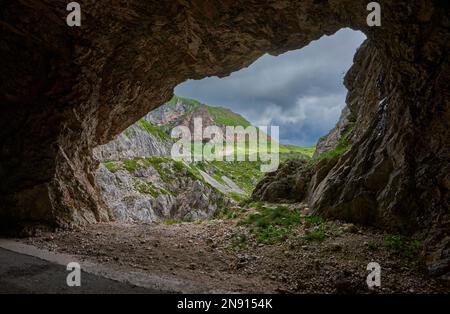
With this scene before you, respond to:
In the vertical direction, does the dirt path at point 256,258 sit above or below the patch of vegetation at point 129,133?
below

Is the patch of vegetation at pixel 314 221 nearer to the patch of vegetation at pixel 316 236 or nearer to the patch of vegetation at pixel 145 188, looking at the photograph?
the patch of vegetation at pixel 316 236

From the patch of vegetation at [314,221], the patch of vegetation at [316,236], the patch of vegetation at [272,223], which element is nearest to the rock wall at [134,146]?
the patch of vegetation at [272,223]

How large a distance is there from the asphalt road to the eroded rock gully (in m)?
6.72

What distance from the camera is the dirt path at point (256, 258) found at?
1062 centimetres

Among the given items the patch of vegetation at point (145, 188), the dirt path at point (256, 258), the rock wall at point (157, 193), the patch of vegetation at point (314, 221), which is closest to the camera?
the dirt path at point (256, 258)

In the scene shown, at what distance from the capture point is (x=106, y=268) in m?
12.0

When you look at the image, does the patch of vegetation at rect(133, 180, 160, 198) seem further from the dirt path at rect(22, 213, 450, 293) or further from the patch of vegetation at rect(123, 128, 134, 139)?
the dirt path at rect(22, 213, 450, 293)

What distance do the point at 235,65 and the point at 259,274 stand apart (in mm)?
16480

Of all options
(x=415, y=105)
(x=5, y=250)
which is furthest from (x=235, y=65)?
(x=5, y=250)

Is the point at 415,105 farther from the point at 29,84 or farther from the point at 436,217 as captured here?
the point at 29,84

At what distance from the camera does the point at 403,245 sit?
12656mm

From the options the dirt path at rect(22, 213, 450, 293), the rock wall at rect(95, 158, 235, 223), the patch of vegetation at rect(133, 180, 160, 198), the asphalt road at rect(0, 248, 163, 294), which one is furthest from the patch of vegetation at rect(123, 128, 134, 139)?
the asphalt road at rect(0, 248, 163, 294)

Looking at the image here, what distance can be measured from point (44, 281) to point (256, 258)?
805cm

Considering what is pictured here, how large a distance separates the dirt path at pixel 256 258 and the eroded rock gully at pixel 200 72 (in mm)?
1764
